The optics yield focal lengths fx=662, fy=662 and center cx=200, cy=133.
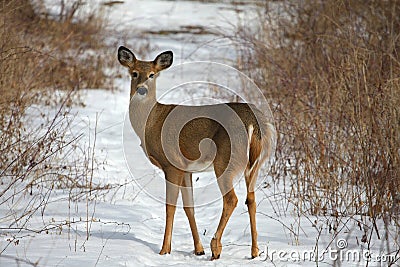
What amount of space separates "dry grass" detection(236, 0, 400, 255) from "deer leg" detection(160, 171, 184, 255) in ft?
3.94

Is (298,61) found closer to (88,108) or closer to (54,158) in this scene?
(88,108)

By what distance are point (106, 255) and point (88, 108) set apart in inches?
235

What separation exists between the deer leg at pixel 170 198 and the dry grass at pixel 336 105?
1201 millimetres

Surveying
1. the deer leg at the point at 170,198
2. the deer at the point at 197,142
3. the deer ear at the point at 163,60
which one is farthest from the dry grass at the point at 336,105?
the deer ear at the point at 163,60

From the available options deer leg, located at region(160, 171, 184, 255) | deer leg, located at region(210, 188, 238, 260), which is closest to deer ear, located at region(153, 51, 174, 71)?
deer leg, located at region(160, 171, 184, 255)

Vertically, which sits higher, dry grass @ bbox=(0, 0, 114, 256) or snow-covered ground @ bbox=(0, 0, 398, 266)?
dry grass @ bbox=(0, 0, 114, 256)

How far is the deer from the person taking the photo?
14.9 ft

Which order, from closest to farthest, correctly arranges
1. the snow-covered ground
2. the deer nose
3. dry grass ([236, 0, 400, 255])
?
the snow-covered ground
the deer nose
dry grass ([236, 0, 400, 255])

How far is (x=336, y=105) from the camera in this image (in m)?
7.23

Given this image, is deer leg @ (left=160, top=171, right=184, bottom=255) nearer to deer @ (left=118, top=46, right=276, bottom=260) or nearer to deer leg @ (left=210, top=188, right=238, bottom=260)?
deer @ (left=118, top=46, right=276, bottom=260)

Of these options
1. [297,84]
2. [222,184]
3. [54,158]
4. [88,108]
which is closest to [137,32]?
[88,108]

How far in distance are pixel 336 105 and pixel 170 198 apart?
3110mm

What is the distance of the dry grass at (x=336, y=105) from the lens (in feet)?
17.1

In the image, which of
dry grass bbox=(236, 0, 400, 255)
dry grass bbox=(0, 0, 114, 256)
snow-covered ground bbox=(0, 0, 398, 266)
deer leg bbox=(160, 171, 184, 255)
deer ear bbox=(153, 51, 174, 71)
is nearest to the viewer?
snow-covered ground bbox=(0, 0, 398, 266)
